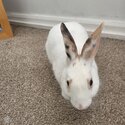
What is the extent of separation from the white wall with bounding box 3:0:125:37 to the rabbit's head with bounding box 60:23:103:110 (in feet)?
1.78

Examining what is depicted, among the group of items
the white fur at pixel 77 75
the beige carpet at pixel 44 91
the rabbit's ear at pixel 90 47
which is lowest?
the beige carpet at pixel 44 91

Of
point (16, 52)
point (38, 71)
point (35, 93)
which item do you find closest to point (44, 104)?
point (35, 93)

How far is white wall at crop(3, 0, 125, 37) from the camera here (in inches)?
58.4

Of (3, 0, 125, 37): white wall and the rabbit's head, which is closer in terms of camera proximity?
the rabbit's head

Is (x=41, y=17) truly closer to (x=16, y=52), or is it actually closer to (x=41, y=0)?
(x=41, y=0)

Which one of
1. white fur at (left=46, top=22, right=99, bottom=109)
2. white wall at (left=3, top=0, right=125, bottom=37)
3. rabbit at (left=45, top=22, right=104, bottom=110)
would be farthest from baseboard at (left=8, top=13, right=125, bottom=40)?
rabbit at (left=45, top=22, right=104, bottom=110)

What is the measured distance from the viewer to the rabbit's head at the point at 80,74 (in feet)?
2.98

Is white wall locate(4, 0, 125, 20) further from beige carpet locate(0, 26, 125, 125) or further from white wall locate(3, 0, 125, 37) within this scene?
beige carpet locate(0, 26, 125, 125)

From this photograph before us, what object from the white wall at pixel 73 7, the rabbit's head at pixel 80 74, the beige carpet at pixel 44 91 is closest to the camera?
the rabbit's head at pixel 80 74

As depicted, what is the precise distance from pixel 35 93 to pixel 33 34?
59cm

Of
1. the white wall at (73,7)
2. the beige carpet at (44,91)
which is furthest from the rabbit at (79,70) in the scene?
the white wall at (73,7)

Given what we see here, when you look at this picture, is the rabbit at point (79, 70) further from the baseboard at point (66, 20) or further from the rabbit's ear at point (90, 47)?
the baseboard at point (66, 20)

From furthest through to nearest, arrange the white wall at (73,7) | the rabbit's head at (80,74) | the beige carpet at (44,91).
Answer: the white wall at (73,7) → the beige carpet at (44,91) → the rabbit's head at (80,74)

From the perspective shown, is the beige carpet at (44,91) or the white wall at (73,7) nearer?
the beige carpet at (44,91)
